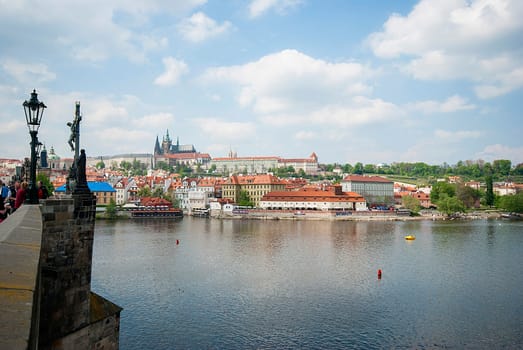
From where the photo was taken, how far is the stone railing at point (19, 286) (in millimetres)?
2377

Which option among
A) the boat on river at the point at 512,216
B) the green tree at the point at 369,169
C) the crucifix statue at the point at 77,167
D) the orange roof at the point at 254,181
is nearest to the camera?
the crucifix statue at the point at 77,167


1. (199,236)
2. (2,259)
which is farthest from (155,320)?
(199,236)

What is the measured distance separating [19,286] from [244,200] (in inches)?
3345

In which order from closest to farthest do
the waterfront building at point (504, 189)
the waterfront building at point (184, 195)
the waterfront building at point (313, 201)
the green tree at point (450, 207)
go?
the green tree at point (450, 207) < the waterfront building at point (313, 201) < the waterfront building at point (184, 195) < the waterfront building at point (504, 189)

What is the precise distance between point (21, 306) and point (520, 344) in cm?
1843

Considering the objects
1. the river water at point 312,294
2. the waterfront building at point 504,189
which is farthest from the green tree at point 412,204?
the river water at point 312,294

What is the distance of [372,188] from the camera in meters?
105

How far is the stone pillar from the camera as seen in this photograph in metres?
7.71

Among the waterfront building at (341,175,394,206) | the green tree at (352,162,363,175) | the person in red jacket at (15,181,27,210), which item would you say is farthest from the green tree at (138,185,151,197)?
the green tree at (352,162,363,175)

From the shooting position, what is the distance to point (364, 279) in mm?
26859

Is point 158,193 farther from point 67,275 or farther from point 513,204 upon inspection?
point 67,275

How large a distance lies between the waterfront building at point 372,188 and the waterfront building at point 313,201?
18013 millimetres

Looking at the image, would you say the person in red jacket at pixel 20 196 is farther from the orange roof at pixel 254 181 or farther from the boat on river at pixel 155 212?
the orange roof at pixel 254 181

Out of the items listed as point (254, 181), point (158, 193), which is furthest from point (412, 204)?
point (158, 193)
